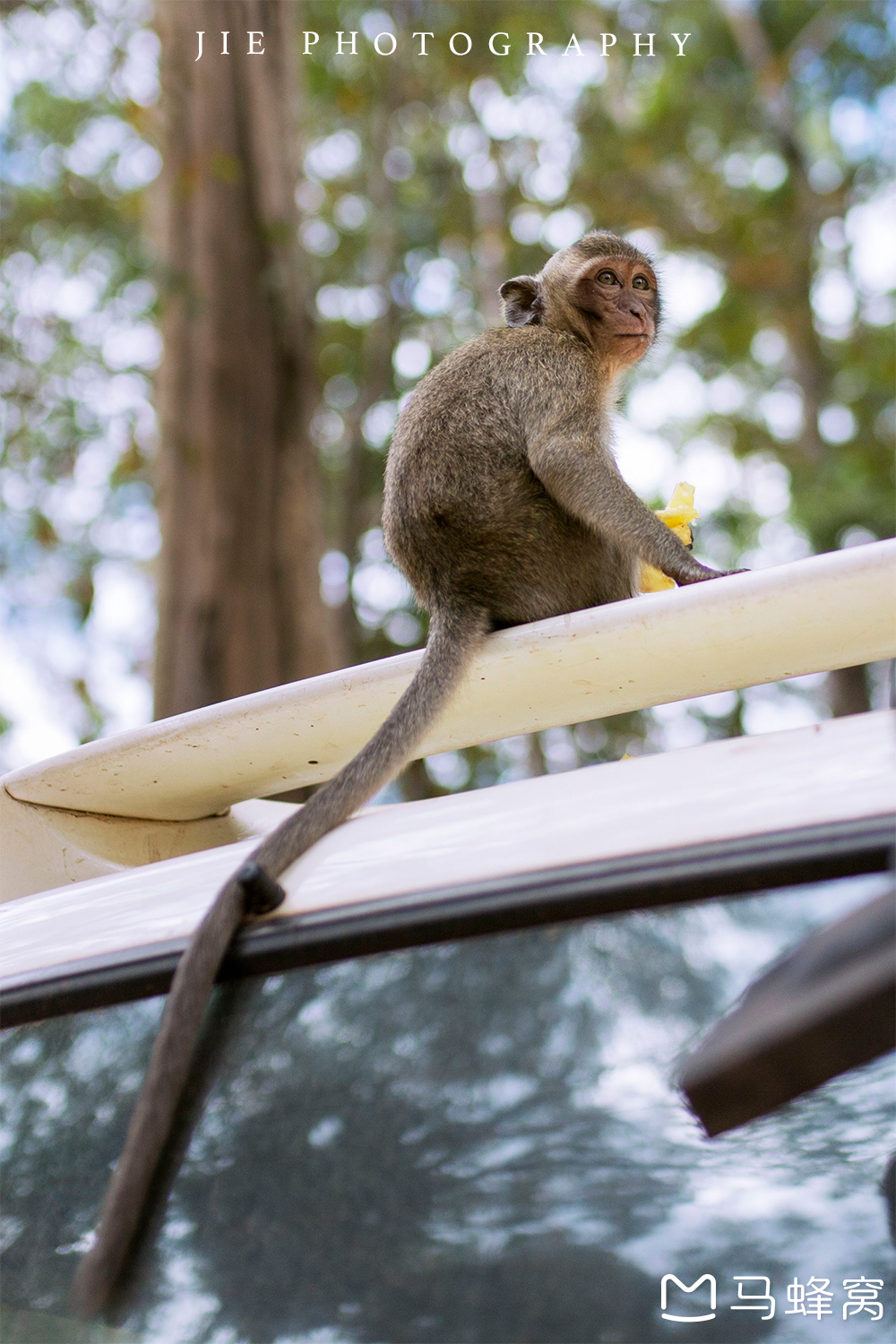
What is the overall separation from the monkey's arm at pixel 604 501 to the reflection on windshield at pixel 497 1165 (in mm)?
1938

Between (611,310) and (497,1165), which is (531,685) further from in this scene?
(611,310)

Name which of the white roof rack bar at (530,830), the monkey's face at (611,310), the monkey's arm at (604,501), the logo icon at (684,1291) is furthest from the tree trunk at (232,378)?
the logo icon at (684,1291)

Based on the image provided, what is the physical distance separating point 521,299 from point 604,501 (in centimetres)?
101

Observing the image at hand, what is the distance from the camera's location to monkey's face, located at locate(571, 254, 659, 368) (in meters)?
3.88

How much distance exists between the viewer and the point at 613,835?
4.18ft

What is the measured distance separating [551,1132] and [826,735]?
46 cm

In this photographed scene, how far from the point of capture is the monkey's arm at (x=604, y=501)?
10.3ft

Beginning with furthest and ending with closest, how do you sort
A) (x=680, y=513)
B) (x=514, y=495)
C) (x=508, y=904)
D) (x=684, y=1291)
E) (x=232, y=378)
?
(x=232, y=378)
(x=514, y=495)
(x=680, y=513)
(x=508, y=904)
(x=684, y=1291)

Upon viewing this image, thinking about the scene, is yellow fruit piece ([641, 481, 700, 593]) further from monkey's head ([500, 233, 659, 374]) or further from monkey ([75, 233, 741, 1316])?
monkey's head ([500, 233, 659, 374])

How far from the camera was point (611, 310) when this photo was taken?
12.8ft

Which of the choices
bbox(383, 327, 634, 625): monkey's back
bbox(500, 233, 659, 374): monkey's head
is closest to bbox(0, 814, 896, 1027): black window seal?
bbox(383, 327, 634, 625): monkey's back

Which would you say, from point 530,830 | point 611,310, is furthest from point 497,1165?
point 611,310

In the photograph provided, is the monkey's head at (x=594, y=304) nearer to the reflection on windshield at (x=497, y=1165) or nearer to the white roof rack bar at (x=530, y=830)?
the white roof rack bar at (x=530, y=830)

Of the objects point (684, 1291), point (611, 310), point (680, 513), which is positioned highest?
point (611, 310)
